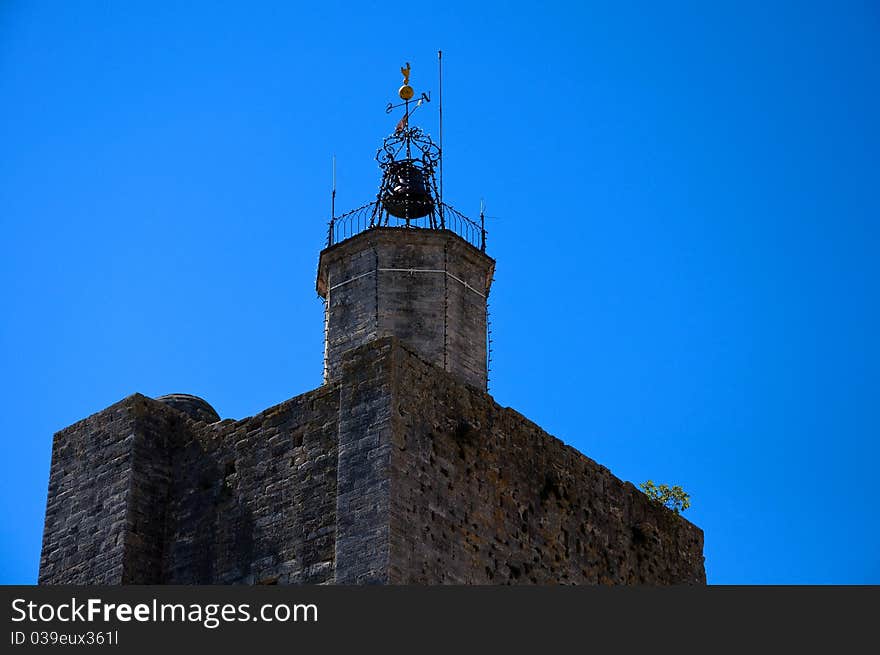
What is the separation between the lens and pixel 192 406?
102 feet

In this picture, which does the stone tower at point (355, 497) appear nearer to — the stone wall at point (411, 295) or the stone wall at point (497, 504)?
the stone wall at point (497, 504)

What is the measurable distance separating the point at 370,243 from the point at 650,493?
27.7 feet

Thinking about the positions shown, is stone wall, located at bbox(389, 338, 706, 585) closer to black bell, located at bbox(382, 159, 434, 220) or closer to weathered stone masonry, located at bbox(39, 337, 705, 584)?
weathered stone masonry, located at bbox(39, 337, 705, 584)

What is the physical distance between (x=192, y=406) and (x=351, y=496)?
4836 millimetres

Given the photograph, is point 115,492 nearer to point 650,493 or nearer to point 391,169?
point 650,493

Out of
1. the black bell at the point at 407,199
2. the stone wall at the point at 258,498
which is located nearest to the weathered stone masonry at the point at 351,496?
the stone wall at the point at 258,498

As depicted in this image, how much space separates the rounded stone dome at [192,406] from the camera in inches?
1217

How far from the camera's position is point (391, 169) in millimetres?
40344

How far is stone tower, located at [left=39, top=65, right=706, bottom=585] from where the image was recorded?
1061 inches

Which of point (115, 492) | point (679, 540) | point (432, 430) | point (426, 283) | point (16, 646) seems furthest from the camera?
point (426, 283)

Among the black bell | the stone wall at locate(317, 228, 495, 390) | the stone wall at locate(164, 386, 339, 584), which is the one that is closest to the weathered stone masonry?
the stone wall at locate(164, 386, 339, 584)

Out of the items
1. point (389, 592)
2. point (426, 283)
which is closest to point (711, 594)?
point (389, 592)

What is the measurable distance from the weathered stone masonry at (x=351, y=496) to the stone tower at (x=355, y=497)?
23 mm

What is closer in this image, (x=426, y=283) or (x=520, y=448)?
(x=520, y=448)
